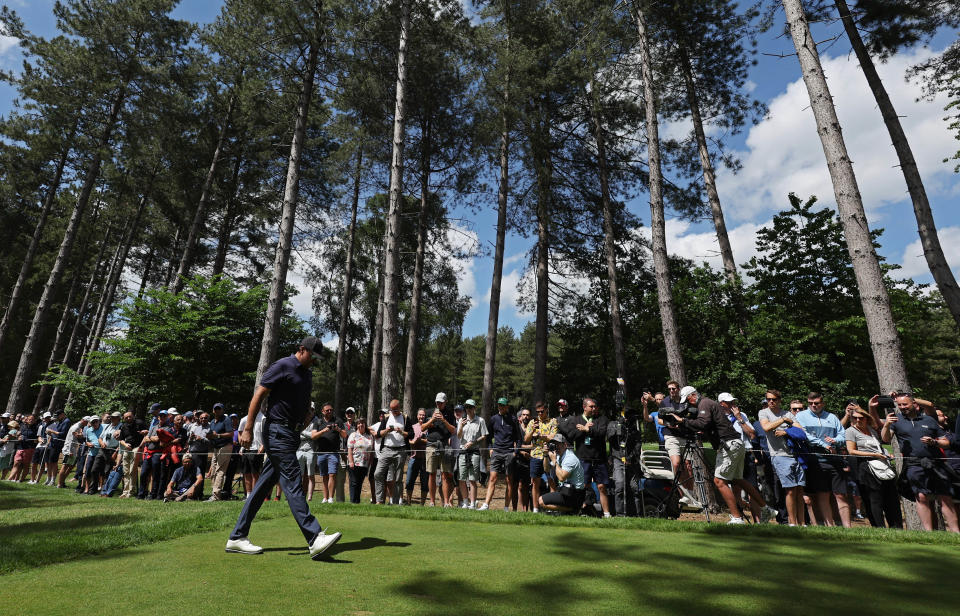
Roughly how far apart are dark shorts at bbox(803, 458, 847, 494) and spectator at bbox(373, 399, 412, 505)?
6.65 meters

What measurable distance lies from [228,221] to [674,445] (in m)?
21.7

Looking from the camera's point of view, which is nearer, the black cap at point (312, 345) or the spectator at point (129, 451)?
the black cap at point (312, 345)

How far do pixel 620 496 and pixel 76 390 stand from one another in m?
20.9

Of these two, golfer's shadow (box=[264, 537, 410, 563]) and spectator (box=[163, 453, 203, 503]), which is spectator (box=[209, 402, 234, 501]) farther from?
golfer's shadow (box=[264, 537, 410, 563])

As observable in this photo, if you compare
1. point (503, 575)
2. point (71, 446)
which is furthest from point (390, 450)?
point (71, 446)

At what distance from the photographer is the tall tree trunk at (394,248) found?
34.8ft

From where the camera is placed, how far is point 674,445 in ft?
25.0

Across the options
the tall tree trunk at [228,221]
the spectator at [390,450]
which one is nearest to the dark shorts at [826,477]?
the spectator at [390,450]

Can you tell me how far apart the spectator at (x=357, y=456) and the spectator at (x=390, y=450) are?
417mm

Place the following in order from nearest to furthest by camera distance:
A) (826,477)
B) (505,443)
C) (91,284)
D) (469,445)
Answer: (826,477) → (505,443) → (469,445) → (91,284)

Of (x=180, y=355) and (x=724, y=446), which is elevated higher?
(x=180, y=355)

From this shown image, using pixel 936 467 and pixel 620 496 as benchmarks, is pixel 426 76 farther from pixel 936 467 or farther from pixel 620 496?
pixel 936 467

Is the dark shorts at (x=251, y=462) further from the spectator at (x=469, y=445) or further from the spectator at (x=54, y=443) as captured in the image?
the spectator at (x=54, y=443)

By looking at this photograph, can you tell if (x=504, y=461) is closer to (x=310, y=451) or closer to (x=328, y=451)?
(x=328, y=451)
